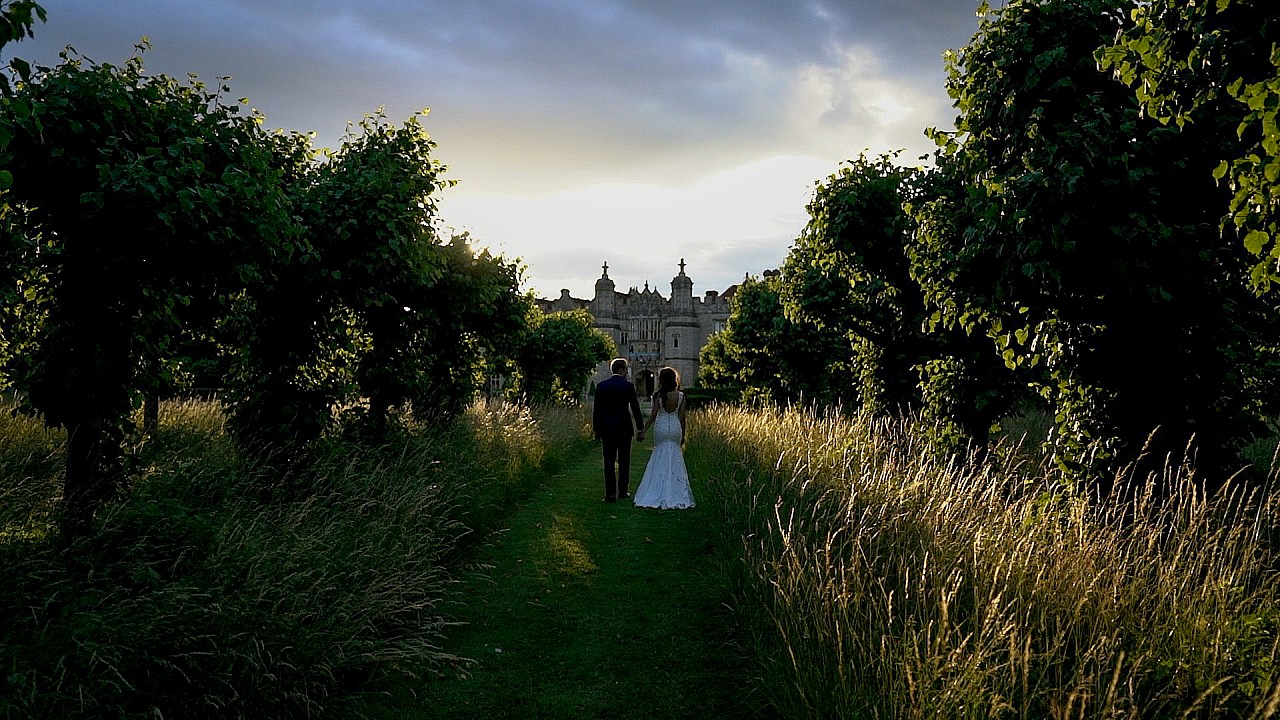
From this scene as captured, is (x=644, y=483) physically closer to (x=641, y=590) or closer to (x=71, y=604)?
(x=641, y=590)

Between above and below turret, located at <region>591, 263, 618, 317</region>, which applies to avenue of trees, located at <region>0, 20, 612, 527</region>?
below

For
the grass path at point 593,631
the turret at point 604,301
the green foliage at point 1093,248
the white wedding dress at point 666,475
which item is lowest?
the grass path at point 593,631

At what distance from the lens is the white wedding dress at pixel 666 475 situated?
11562 mm

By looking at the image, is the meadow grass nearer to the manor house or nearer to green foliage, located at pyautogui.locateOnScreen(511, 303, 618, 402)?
green foliage, located at pyautogui.locateOnScreen(511, 303, 618, 402)

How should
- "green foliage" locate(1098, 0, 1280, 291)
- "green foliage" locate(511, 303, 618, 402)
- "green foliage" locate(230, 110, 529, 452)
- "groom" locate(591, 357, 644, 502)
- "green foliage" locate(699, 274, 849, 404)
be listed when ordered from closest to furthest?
A: "green foliage" locate(1098, 0, 1280, 291)
"green foliage" locate(230, 110, 529, 452)
"groom" locate(591, 357, 644, 502)
"green foliage" locate(699, 274, 849, 404)
"green foliage" locate(511, 303, 618, 402)

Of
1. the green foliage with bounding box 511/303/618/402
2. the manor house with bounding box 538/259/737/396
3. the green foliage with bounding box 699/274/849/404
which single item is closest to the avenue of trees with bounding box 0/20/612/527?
the green foliage with bounding box 699/274/849/404

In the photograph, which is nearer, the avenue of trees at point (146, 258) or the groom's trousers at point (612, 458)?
the avenue of trees at point (146, 258)

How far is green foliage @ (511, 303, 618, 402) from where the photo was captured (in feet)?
104

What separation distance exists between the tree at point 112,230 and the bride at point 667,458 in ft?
21.4

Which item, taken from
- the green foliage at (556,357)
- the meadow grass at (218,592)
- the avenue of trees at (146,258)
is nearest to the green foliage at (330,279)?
the avenue of trees at (146,258)

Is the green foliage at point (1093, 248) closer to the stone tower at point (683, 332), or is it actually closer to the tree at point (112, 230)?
the tree at point (112, 230)

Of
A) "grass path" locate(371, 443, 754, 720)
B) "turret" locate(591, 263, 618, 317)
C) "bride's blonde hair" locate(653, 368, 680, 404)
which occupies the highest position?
"turret" locate(591, 263, 618, 317)

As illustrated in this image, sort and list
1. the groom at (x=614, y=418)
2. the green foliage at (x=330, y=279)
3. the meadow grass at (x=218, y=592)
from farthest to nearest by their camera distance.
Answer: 1. the groom at (x=614, y=418)
2. the green foliage at (x=330, y=279)
3. the meadow grass at (x=218, y=592)

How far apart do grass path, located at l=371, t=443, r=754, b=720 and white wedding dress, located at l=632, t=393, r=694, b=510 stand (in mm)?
1364
